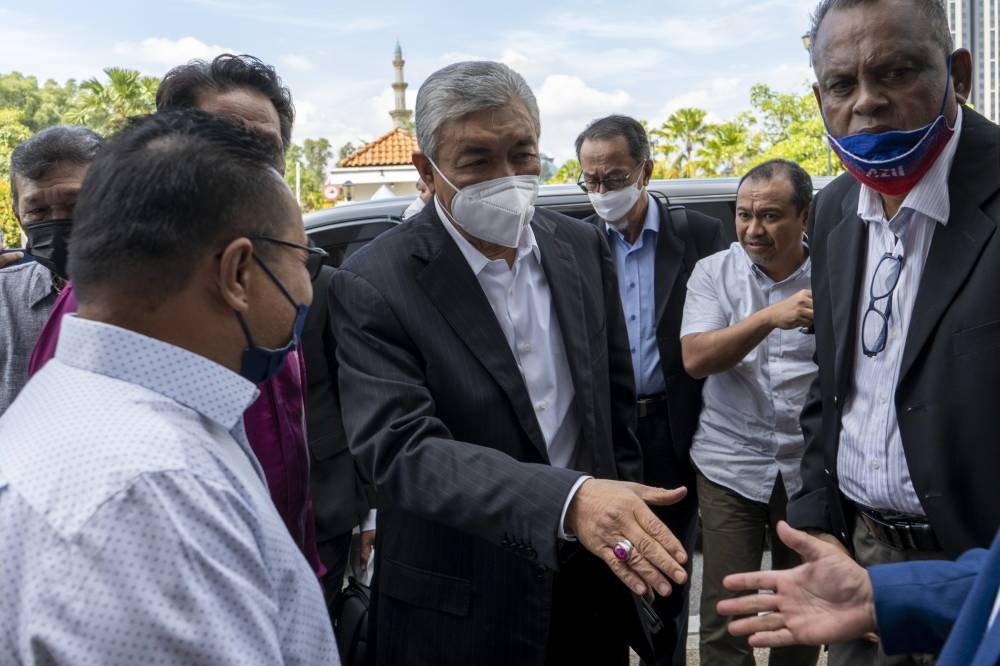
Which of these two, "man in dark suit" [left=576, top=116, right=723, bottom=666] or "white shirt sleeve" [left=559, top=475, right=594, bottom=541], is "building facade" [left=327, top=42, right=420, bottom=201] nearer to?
"man in dark suit" [left=576, top=116, right=723, bottom=666]

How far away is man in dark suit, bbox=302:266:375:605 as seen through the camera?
2.93 meters

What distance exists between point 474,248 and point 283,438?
2.35ft

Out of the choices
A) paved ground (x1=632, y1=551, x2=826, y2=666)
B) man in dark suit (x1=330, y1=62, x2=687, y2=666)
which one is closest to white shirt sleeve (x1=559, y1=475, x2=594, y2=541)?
man in dark suit (x1=330, y1=62, x2=687, y2=666)

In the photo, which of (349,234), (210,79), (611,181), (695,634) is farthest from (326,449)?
(349,234)

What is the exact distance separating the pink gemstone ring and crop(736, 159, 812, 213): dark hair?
7.65ft

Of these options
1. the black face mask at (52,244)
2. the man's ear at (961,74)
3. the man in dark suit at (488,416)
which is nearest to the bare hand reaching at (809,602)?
the man in dark suit at (488,416)

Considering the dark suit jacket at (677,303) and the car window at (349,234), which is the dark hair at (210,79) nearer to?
the dark suit jacket at (677,303)

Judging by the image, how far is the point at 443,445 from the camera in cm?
209

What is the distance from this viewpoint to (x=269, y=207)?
1438mm

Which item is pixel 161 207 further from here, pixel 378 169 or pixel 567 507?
pixel 378 169

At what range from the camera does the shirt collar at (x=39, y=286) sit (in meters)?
2.75

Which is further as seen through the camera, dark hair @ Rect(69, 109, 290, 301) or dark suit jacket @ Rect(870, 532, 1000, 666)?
dark suit jacket @ Rect(870, 532, 1000, 666)

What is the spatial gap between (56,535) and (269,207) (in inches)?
23.7

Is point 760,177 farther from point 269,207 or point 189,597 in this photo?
point 189,597
